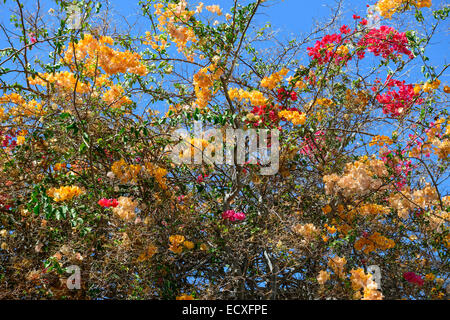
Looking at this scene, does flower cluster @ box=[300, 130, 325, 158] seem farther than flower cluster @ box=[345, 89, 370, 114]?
No

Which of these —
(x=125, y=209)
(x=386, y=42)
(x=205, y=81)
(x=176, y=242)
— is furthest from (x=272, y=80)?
(x=125, y=209)

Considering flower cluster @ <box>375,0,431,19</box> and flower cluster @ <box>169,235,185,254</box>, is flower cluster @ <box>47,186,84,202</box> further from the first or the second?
flower cluster @ <box>375,0,431,19</box>

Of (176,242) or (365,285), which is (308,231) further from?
(176,242)

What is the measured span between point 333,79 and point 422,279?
1.84m

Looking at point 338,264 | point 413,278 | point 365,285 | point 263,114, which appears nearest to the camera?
point 365,285

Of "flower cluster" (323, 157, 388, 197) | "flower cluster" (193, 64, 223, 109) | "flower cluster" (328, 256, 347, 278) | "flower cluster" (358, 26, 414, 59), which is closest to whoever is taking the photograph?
"flower cluster" (328, 256, 347, 278)

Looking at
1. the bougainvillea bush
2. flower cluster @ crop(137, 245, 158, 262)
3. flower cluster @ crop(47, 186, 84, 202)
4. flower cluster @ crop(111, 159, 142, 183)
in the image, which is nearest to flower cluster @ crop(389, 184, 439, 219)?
the bougainvillea bush

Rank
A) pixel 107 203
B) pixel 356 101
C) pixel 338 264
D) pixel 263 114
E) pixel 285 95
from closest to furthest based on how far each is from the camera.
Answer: pixel 107 203 < pixel 338 264 < pixel 263 114 < pixel 285 95 < pixel 356 101

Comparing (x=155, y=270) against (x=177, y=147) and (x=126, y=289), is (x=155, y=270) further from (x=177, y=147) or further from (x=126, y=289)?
(x=177, y=147)

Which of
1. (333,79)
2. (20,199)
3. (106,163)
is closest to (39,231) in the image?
(20,199)

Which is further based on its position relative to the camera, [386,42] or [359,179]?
[386,42]

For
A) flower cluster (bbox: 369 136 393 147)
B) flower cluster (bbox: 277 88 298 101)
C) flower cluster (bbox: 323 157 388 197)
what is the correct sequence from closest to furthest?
1. flower cluster (bbox: 323 157 388 197)
2. flower cluster (bbox: 369 136 393 147)
3. flower cluster (bbox: 277 88 298 101)

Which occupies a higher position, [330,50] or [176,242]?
[330,50]

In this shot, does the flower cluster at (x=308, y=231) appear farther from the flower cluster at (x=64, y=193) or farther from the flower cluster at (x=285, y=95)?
the flower cluster at (x=64, y=193)
